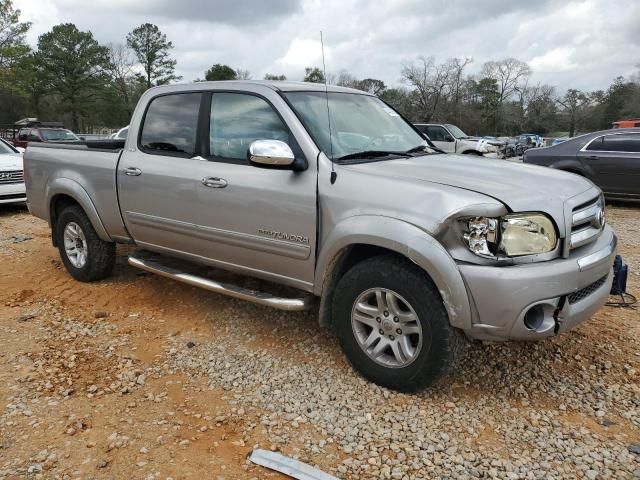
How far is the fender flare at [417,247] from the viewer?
8.88ft

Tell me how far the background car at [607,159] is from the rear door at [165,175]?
7953 millimetres

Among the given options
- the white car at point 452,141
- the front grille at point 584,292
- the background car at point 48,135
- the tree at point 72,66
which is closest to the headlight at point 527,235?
the front grille at point 584,292

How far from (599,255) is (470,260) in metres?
0.88

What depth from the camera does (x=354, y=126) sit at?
379 centimetres

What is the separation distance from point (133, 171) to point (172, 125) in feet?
1.70

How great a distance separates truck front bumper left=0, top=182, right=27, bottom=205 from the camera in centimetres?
935

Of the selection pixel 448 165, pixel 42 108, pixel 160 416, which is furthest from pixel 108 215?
pixel 42 108

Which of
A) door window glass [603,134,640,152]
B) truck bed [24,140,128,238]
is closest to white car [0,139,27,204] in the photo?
truck bed [24,140,128,238]

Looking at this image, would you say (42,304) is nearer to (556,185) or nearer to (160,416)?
(160,416)

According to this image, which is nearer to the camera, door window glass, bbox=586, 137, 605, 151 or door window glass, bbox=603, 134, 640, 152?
door window glass, bbox=603, 134, 640, 152

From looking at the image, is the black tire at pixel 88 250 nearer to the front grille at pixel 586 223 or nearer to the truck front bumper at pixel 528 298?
the truck front bumper at pixel 528 298

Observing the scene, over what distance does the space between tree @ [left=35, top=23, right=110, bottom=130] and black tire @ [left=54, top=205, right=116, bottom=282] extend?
4633 cm

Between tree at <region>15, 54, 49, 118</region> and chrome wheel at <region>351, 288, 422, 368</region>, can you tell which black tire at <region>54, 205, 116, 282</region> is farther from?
tree at <region>15, 54, 49, 118</region>

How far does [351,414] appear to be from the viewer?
116 inches
